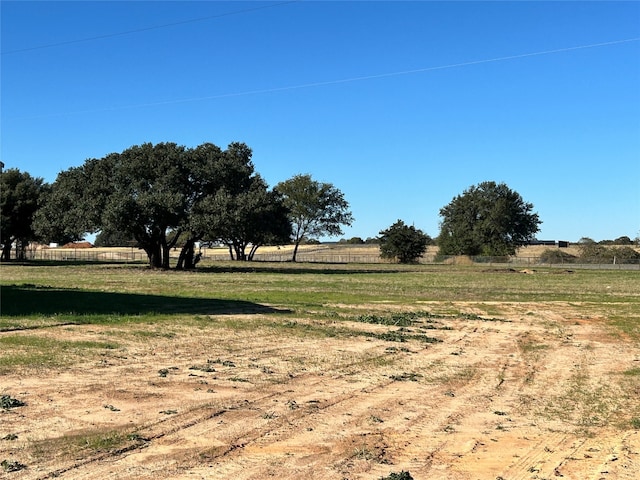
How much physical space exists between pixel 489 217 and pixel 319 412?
104 meters

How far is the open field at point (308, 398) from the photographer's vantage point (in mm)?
5633

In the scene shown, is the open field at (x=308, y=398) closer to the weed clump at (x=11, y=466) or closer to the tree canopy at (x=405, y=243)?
the weed clump at (x=11, y=466)

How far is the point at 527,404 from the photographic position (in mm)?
8234

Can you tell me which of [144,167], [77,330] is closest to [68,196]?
[144,167]

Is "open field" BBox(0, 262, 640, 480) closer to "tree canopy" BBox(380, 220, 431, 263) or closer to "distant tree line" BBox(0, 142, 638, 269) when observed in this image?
"distant tree line" BBox(0, 142, 638, 269)

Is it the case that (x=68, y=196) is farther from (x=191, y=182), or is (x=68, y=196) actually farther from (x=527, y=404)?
(x=527, y=404)

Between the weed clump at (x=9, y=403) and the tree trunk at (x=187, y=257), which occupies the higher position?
the tree trunk at (x=187, y=257)

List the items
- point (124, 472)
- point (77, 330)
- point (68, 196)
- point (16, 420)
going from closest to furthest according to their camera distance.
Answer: point (124, 472)
point (16, 420)
point (77, 330)
point (68, 196)

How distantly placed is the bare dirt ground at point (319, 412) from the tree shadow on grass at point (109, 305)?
14.2 ft

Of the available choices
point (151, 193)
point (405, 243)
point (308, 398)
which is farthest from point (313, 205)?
point (308, 398)

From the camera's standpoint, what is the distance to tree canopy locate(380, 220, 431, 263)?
292 ft

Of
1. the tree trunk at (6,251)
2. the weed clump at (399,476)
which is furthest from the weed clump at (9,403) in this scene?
the tree trunk at (6,251)

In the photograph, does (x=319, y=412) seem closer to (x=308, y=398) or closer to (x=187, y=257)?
(x=308, y=398)

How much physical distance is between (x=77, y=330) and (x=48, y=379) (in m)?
5.19
